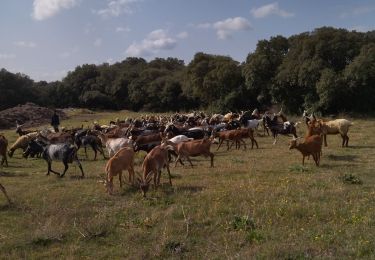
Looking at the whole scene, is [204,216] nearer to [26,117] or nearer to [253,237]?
[253,237]

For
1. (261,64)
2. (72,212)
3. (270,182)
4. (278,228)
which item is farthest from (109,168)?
(261,64)

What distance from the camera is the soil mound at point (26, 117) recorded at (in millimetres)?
46031

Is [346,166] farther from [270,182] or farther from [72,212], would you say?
[72,212]

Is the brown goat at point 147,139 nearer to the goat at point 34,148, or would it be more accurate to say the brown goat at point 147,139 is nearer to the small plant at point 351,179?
the goat at point 34,148

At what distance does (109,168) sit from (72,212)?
2618mm

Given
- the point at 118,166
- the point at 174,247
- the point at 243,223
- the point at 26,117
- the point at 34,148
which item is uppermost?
the point at 26,117

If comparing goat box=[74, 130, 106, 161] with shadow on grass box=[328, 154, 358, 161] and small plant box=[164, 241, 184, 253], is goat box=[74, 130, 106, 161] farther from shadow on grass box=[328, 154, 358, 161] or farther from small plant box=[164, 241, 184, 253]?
small plant box=[164, 241, 184, 253]

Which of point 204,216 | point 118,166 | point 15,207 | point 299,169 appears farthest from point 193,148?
point 204,216

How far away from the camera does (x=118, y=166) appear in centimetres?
1411

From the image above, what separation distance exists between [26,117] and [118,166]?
38709 mm

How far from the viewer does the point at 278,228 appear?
9.56 m

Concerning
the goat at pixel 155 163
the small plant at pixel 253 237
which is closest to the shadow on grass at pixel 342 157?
the goat at pixel 155 163

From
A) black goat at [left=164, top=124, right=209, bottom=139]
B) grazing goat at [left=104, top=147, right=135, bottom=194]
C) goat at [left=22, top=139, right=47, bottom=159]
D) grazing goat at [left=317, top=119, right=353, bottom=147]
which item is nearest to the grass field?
grazing goat at [left=104, top=147, right=135, bottom=194]

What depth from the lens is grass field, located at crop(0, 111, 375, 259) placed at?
8.77m
